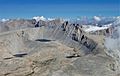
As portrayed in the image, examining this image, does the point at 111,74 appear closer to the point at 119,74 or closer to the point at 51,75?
the point at 119,74

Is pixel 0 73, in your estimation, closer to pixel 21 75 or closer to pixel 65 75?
pixel 21 75

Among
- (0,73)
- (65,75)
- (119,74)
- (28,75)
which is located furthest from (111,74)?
(0,73)

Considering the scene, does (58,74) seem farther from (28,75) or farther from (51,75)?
(28,75)

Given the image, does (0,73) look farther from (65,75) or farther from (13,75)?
(65,75)

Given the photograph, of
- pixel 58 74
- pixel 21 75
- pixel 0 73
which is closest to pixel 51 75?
pixel 58 74

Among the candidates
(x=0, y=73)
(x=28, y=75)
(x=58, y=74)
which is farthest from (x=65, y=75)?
(x=0, y=73)

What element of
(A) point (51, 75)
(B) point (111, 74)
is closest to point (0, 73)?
(A) point (51, 75)
